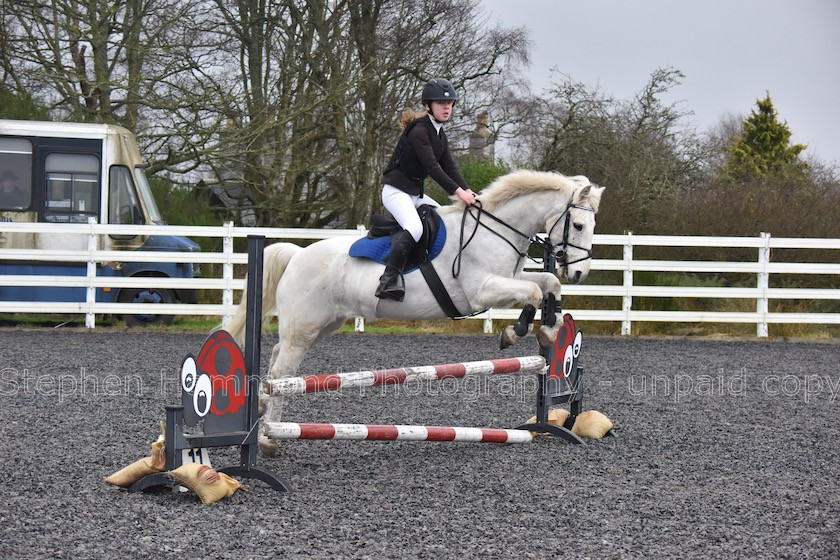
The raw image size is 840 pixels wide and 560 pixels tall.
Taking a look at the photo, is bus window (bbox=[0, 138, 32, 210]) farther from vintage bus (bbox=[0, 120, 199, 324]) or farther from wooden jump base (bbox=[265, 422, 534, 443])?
wooden jump base (bbox=[265, 422, 534, 443])

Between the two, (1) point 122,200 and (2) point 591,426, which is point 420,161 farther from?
(1) point 122,200

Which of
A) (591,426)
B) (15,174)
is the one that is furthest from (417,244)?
(15,174)

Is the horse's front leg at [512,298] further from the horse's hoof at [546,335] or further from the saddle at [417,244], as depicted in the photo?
the saddle at [417,244]

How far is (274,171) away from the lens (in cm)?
1573

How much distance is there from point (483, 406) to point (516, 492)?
277 centimetres

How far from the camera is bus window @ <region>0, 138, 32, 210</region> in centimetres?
1331

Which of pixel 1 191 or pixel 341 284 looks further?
pixel 1 191

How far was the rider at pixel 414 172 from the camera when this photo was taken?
5582 mm

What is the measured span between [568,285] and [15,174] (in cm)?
774

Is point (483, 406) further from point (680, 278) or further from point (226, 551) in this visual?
point (680, 278)

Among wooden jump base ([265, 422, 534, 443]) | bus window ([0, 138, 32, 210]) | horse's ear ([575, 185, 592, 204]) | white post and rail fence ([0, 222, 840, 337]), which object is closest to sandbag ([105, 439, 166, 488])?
wooden jump base ([265, 422, 534, 443])

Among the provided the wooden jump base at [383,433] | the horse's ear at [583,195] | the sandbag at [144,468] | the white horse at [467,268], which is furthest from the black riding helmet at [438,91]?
the sandbag at [144,468]

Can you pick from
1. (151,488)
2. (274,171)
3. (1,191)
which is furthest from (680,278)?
(151,488)

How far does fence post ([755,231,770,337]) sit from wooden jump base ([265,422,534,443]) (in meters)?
8.31
